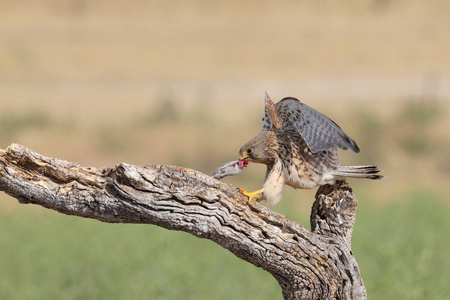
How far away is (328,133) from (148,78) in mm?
26295

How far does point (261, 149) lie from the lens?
4.68m

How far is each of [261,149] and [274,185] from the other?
0.25 meters

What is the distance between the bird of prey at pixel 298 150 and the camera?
4.55 metres

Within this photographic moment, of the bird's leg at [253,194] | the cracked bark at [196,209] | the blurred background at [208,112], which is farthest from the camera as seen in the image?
the blurred background at [208,112]

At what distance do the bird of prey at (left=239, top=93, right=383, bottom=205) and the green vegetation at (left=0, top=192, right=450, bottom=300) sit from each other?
4.27m

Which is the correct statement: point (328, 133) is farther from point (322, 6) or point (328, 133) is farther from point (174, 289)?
point (322, 6)

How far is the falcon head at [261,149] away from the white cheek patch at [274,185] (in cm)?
8

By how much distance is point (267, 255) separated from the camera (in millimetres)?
4336

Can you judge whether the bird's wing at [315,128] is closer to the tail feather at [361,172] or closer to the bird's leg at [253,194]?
the tail feather at [361,172]

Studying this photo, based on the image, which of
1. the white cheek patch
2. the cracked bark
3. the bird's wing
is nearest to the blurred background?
the cracked bark

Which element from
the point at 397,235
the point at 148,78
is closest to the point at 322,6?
the point at 148,78

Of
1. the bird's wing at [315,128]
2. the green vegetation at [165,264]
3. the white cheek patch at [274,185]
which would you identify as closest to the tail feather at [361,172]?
the bird's wing at [315,128]

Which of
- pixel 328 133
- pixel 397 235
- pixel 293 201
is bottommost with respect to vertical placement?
pixel 328 133

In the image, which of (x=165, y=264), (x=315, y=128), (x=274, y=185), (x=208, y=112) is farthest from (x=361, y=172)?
(x=208, y=112)
